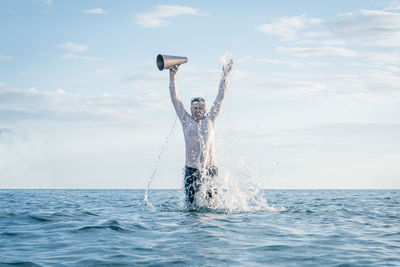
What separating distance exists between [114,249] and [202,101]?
4967 mm

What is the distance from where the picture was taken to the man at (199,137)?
1027 cm

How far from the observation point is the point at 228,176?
36.8 feet

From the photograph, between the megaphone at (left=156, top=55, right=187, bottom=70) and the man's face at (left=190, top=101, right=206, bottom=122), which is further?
the man's face at (left=190, top=101, right=206, bottom=122)

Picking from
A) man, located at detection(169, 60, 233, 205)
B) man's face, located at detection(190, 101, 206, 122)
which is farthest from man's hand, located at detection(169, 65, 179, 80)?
man's face, located at detection(190, 101, 206, 122)

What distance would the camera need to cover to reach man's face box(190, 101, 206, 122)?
33.8 feet

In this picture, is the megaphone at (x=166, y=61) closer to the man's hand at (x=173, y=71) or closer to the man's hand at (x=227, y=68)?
the man's hand at (x=173, y=71)

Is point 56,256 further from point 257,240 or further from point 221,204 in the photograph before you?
point 221,204

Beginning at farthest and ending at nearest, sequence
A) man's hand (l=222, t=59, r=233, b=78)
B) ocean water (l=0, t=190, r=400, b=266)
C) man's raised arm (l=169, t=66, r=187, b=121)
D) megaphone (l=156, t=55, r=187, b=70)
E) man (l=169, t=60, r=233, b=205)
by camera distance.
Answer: man's hand (l=222, t=59, r=233, b=78), man's raised arm (l=169, t=66, r=187, b=121), man (l=169, t=60, r=233, b=205), megaphone (l=156, t=55, r=187, b=70), ocean water (l=0, t=190, r=400, b=266)

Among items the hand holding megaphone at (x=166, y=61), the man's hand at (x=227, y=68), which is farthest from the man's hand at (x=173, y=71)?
the man's hand at (x=227, y=68)

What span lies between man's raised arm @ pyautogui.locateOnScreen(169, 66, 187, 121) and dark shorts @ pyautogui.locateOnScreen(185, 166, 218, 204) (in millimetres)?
1347

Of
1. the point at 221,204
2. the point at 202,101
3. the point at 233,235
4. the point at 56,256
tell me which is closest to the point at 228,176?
the point at 221,204

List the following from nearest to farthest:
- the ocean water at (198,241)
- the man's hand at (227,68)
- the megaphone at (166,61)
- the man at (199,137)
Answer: the ocean water at (198,241) < the megaphone at (166,61) < the man at (199,137) < the man's hand at (227,68)

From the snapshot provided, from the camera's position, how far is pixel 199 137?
10219 mm

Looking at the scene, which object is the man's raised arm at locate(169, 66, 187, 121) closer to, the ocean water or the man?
the man
